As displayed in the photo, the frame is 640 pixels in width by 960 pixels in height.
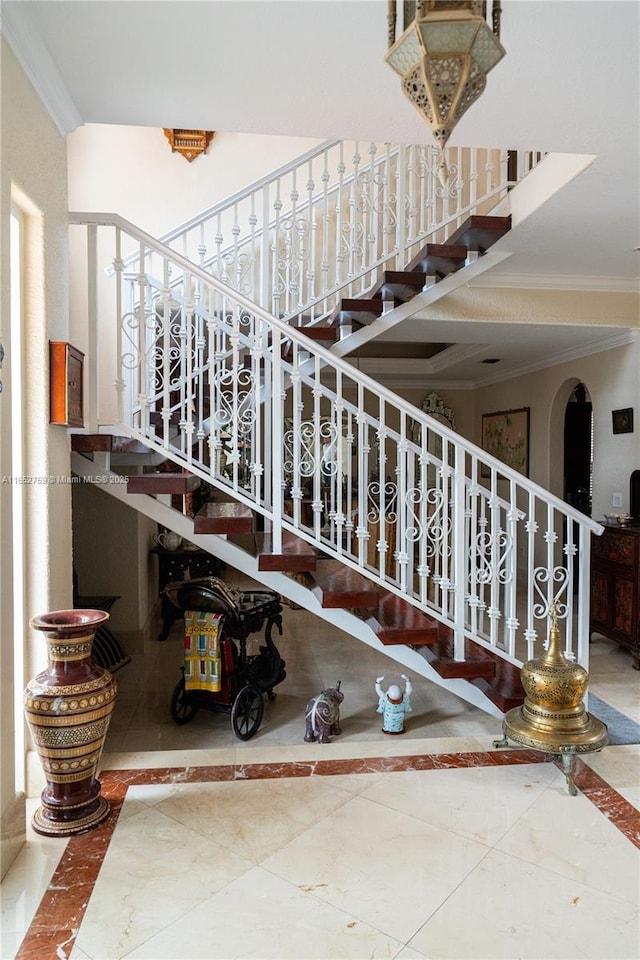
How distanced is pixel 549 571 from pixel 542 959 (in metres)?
1.76

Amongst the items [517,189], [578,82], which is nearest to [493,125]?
[578,82]

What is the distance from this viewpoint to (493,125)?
2.87m

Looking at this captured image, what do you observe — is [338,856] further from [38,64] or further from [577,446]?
[577,446]

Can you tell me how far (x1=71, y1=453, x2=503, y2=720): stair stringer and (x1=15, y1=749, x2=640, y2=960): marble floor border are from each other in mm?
427

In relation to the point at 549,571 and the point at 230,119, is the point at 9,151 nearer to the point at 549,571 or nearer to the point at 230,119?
the point at 230,119

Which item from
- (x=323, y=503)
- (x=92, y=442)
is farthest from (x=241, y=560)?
(x=92, y=442)

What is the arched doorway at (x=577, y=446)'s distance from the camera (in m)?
6.77

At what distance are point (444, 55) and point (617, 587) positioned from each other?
4.34m

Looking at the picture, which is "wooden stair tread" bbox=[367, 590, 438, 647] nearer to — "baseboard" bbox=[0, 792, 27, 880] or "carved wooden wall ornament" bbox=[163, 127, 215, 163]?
"baseboard" bbox=[0, 792, 27, 880]

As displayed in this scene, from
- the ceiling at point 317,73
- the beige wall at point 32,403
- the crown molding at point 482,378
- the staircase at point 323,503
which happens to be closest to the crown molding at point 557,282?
the crown molding at point 482,378

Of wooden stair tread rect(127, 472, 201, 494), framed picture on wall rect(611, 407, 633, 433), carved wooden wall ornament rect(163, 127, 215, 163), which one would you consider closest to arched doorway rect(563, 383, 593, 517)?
framed picture on wall rect(611, 407, 633, 433)

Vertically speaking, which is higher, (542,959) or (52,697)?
(52,697)

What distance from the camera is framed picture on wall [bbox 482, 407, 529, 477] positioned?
748 cm

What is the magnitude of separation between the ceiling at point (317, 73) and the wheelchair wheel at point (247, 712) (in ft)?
9.34
